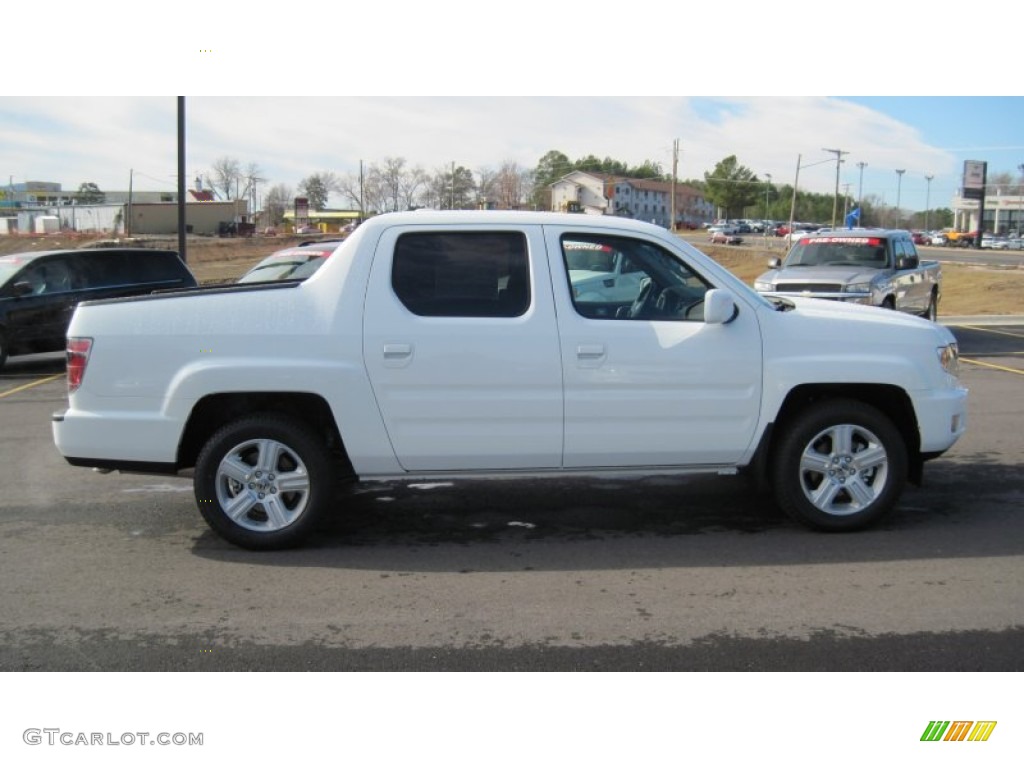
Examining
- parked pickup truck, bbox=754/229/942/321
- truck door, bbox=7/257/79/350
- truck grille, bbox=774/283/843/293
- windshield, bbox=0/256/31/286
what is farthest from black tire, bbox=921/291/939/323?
windshield, bbox=0/256/31/286

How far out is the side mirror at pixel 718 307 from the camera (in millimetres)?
5488

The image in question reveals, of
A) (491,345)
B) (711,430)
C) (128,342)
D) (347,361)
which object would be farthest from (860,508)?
(128,342)

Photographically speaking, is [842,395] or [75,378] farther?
[842,395]

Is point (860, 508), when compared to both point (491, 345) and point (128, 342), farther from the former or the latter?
point (128, 342)

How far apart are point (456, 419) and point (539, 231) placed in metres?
1.23

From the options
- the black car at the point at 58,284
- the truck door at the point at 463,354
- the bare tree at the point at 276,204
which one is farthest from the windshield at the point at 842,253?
the bare tree at the point at 276,204

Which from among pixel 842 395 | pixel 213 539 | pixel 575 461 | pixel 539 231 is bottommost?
pixel 213 539

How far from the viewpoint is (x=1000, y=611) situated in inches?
185

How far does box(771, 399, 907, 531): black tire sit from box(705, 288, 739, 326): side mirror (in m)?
0.82

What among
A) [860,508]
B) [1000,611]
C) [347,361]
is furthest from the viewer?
[860,508]

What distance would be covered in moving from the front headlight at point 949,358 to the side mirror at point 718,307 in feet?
4.55

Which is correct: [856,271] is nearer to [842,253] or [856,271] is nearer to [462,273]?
[842,253]

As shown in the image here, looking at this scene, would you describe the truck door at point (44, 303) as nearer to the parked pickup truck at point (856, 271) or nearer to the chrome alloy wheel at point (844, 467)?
the parked pickup truck at point (856, 271)

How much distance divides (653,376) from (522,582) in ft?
4.62
